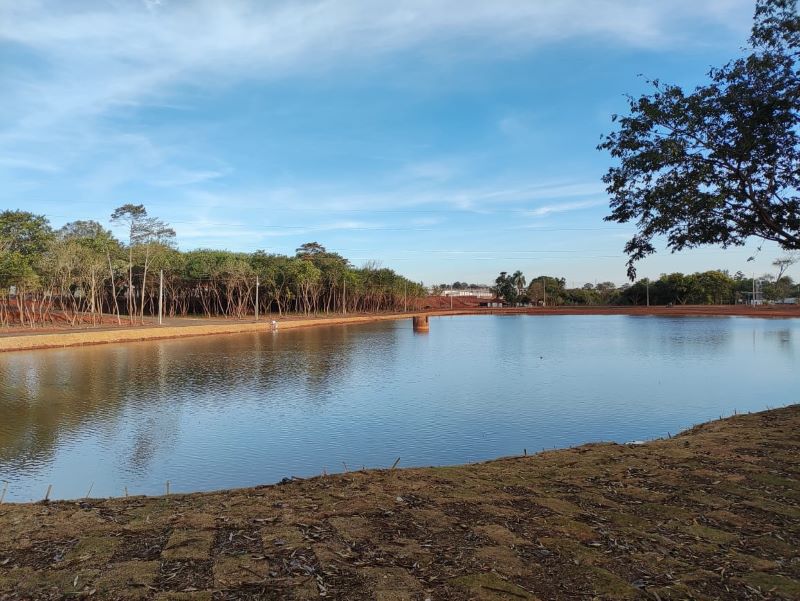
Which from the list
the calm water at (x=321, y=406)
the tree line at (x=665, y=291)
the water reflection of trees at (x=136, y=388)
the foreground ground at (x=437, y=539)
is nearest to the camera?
the foreground ground at (x=437, y=539)

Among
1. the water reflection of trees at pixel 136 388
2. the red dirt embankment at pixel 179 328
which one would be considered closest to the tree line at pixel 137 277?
the red dirt embankment at pixel 179 328

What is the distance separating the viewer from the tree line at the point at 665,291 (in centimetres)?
8525

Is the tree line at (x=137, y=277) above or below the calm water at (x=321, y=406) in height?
above

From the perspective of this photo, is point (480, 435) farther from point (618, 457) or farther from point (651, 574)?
point (651, 574)

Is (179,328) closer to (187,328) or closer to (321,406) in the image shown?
(187,328)

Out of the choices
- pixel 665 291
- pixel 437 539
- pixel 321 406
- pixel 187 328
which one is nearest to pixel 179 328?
pixel 187 328

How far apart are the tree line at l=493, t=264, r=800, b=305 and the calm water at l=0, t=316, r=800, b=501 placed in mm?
63723

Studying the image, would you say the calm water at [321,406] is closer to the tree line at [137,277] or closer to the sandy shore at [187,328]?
the sandy shore at [187,328]

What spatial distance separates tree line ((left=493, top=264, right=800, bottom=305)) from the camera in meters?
85.2

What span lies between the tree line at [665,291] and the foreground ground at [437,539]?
Answer: 82.9 m

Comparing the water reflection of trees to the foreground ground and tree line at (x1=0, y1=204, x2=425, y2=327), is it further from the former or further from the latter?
tree line at (x1=0, y1=204, x2=425, y2=327)

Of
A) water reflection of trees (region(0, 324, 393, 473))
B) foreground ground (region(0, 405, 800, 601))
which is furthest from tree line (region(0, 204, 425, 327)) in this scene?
foreground ground (region(0, 405, 800, 601))

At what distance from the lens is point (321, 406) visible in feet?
48.1

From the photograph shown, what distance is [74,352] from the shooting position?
2798cm
